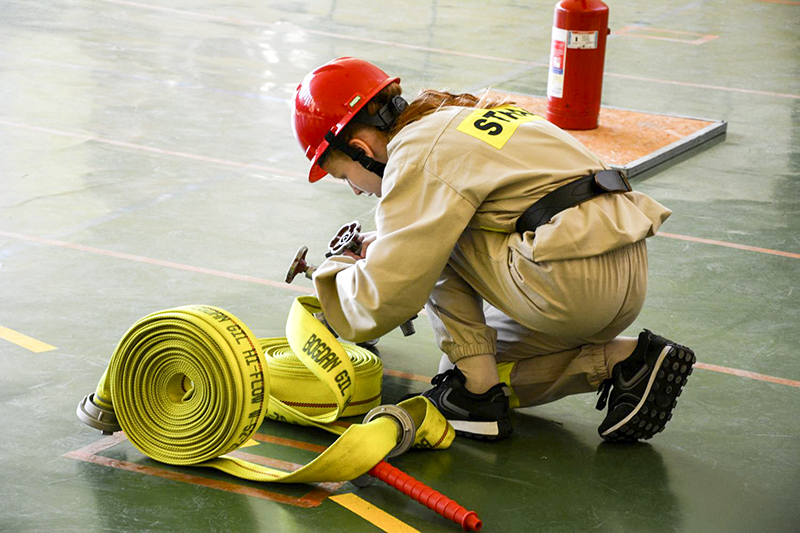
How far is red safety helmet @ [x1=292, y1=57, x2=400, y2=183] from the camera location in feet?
11.4

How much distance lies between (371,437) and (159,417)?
0.69m

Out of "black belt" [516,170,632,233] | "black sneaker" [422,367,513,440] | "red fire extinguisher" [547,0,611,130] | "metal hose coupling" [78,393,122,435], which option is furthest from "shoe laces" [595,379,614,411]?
Result: "red fire extinguisher" [547,0,611,130]

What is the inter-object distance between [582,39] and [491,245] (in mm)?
4565

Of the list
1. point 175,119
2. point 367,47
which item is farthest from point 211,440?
point 367,47

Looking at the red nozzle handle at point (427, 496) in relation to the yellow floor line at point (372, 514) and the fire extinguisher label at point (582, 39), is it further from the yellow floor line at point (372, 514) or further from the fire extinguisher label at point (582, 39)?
the fire extinguisher label at point (582, 39)

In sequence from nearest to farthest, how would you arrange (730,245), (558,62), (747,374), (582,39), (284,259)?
1. (747,374)
2. (284,259)
3. (730,245)
4. (582,39)
5. (558,62)

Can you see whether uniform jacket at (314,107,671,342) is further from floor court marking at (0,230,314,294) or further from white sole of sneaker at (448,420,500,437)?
floor court marking at (0,230,314,294)

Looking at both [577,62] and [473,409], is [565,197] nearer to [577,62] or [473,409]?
[473,409]

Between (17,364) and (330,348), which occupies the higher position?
(330,348)

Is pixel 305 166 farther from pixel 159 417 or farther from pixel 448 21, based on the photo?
pixel 448 21

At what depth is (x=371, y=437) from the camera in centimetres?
323

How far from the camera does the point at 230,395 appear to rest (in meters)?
3.13

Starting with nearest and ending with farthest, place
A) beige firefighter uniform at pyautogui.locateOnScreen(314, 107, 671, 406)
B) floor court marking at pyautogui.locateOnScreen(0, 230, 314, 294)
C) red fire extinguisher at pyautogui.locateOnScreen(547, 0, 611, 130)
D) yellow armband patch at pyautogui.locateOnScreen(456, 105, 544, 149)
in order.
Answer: beige firefighter uniform at pyautogui.locateOnScreen(314, 107, 671, 406), yellow armband patch at pyautogui.locateOnScreen(456, 105, 544, 149), floor court marking at pyautogui.locateOnScreen(0, 230, 314, 294), red fire extinguisher at pyautogui.locateOnScreen(547, 0, 611, 130)

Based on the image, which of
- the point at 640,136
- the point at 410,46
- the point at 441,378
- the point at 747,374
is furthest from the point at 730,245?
the point at 410,46
